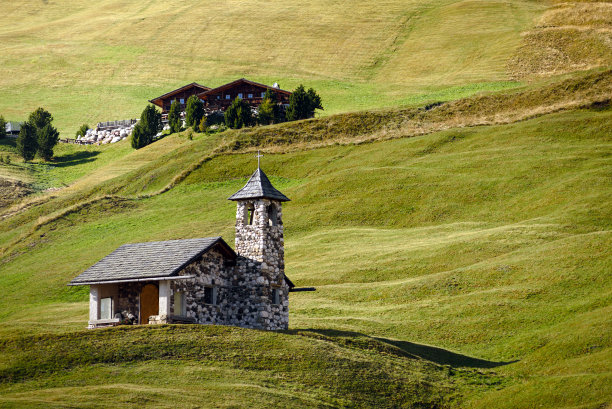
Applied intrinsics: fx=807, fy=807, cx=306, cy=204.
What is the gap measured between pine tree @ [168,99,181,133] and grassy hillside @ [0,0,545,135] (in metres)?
20.1

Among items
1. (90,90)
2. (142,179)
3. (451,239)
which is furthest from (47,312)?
(90,90)

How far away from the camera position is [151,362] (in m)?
38.3

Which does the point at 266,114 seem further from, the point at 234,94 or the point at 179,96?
the point at 179,96

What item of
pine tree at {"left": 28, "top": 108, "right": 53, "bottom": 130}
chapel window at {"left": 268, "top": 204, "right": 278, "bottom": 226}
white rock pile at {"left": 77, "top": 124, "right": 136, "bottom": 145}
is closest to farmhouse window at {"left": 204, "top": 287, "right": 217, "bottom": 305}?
chapel window at {"left": 268, "top": 204, "right": 278, "bottom": 226}

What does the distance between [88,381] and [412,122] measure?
6983 centimetres

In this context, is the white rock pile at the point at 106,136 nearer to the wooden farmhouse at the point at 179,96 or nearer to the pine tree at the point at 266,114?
the wooden farmhouse at the point at 179,96

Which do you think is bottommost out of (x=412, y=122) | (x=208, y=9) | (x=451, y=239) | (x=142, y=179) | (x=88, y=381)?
(x=88, y=381)

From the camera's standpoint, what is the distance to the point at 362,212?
75.8 metres

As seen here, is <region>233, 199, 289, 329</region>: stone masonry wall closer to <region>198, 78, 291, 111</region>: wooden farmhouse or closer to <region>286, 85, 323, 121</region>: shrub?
<region>286, 85, 323, 121</region>: shrub

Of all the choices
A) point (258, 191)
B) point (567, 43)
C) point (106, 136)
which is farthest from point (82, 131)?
point (258, 191)

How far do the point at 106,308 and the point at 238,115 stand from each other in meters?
66.8

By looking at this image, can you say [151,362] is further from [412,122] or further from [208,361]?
[412,122]

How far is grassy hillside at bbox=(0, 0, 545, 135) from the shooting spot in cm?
13712

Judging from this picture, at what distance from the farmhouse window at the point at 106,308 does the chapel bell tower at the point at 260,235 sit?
26.1ft
